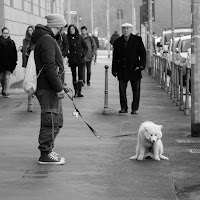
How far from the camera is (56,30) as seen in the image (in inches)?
346

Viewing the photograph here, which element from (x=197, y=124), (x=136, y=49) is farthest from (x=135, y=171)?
(x=136, y=49)

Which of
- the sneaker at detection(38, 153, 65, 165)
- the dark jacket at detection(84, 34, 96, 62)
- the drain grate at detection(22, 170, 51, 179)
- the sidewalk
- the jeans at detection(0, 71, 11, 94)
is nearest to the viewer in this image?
Answer: the sidewalk

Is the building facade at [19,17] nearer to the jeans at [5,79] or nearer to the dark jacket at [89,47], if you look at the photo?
the dark jacket at [89,47]

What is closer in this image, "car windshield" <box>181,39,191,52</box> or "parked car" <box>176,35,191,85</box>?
"parked car" <box>176,35,191,85</box>

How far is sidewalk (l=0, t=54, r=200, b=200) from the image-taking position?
724 centimetres

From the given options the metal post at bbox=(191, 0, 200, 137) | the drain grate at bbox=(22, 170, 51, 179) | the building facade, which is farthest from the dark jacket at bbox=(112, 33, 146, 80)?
the building facade

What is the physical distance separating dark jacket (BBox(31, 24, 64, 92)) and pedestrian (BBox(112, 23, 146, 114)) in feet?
18.1

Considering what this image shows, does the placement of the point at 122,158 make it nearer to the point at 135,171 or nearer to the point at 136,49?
the point at 135,171

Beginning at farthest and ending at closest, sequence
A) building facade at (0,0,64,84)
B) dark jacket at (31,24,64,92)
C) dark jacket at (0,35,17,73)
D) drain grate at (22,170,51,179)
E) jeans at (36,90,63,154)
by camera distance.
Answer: building facade at (0,0,64,84) → dark jacket at (0,35,17,73) → jeans at (36,90,63,154) → dark jacket at (31,24,64,92) → drain grate at (22,170,51,179)

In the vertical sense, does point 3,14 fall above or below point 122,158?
above

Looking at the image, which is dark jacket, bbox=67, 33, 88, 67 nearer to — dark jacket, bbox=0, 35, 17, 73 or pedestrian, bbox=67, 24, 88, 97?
→ pedestrian, bbox=67, 24, 88, 97

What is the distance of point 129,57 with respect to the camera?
1432 cm

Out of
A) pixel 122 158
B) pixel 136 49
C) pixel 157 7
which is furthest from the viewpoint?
pixel 157 7

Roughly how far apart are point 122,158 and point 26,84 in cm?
165
